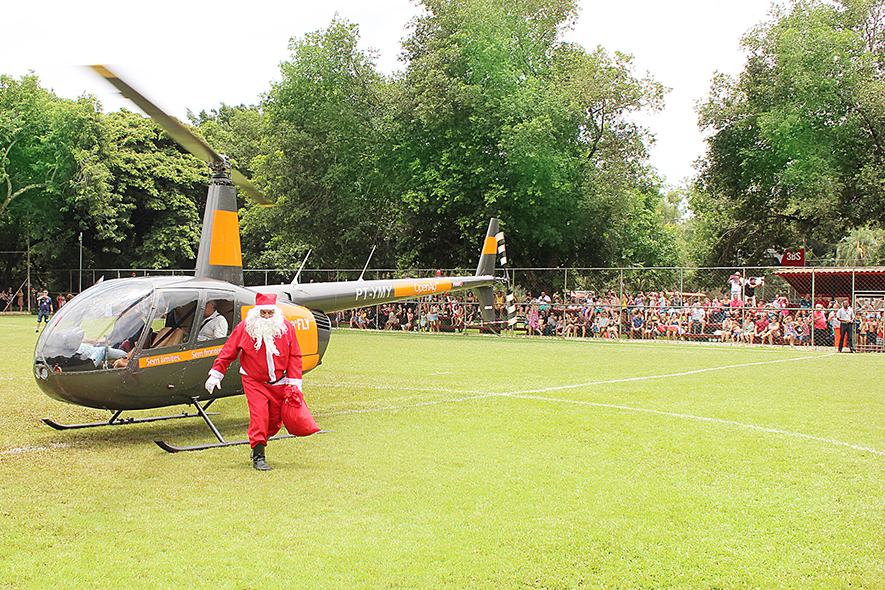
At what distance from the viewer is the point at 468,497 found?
19.0 feet

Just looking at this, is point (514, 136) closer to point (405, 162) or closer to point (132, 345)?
point (405, 162)

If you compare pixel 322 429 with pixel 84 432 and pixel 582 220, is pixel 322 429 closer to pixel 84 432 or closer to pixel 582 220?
pixel 84 432

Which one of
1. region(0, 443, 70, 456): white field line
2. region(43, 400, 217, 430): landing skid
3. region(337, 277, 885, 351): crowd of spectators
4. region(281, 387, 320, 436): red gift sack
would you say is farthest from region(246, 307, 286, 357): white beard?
region(337, 277, 885, 351): crowd of spectators

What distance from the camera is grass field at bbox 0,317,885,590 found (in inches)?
169

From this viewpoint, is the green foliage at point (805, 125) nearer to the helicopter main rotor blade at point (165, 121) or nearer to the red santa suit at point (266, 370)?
the helicopter main rotor blade at point (165, 121)

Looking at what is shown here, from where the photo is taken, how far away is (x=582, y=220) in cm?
3316

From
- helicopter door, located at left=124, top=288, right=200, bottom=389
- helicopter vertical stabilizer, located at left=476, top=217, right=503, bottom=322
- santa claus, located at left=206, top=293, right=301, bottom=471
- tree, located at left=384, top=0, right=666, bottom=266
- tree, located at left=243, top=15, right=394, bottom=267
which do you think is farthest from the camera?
tree, located at left=243, top=15, right=394, bottom=267

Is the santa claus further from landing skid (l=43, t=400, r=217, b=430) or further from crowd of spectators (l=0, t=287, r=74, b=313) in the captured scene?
crowd of spectators (l=0, t=287, r=74, b=313)

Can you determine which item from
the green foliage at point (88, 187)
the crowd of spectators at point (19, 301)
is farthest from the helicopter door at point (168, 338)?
the crowd of spectators at point (19, 301)

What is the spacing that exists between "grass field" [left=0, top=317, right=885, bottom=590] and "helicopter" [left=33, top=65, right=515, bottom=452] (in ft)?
1.84

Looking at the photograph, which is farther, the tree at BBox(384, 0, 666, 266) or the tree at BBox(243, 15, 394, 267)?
the tree at BBox(243, 15, 394, 267)

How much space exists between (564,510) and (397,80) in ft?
107

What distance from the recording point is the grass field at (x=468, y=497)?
430 cm

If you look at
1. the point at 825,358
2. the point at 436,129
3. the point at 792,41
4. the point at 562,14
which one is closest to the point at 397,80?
the point at 436,129
